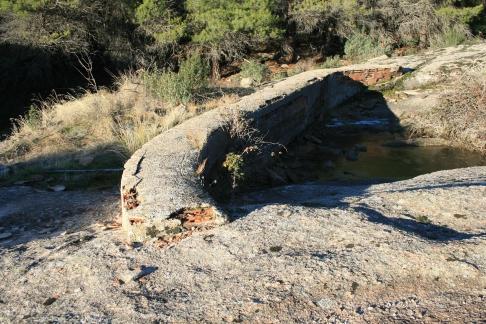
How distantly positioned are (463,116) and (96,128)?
7.02 metres

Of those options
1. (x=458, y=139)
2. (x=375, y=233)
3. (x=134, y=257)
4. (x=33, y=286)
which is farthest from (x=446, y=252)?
(x=458, y=139)

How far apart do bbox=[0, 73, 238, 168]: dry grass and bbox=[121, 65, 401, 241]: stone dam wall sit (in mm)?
771

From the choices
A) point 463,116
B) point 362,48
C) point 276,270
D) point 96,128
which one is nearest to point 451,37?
point 362,48

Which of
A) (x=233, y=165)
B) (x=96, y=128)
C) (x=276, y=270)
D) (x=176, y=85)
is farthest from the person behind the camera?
(x=176, y=85)

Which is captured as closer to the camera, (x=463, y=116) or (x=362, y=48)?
(x=463, y=116)

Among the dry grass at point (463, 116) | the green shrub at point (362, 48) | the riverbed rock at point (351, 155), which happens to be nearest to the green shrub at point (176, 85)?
the riverbed rock at point (351, 155)

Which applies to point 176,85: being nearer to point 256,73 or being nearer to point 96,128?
point 96,128

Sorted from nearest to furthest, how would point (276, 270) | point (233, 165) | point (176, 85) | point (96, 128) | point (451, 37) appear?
point (276, 270) < point (233, 165) < point (96, 128) < point (176, 85) < point (451, 37)

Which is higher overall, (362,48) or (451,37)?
(451,37)

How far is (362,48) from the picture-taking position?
1786cm

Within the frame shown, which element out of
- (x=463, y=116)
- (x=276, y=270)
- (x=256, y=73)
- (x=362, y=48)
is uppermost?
(x=362, y=48)

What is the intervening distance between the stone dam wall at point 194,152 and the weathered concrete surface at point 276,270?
0.25 meters

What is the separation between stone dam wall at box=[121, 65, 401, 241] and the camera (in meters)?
4.04

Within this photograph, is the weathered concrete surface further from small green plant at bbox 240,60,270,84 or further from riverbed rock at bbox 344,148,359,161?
small green plant at bbox 240,60,270,84
